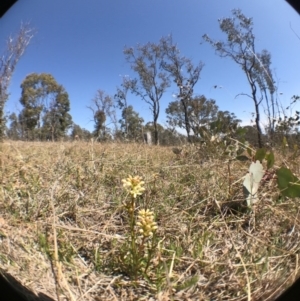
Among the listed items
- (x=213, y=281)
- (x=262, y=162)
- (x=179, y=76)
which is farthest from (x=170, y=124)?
(x=213, y=281)

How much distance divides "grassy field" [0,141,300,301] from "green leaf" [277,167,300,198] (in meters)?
0.02

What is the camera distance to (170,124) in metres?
0.67

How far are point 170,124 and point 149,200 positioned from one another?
0.56 ft

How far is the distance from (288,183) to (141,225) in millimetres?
303

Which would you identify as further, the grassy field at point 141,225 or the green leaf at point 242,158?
the green leaf at point 242,158

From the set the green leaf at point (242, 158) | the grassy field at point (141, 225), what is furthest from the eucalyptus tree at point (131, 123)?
the green leaf at point (242, 158)

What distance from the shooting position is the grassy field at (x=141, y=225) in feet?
1.79

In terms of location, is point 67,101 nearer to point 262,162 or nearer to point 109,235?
point 109,235

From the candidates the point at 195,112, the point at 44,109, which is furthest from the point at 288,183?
the point at 44,109

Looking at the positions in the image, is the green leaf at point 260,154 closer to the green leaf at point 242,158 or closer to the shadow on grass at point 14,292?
the green leaf at point 242,158

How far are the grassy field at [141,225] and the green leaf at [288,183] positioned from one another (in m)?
0.02

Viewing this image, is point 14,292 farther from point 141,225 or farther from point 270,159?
point 270,159

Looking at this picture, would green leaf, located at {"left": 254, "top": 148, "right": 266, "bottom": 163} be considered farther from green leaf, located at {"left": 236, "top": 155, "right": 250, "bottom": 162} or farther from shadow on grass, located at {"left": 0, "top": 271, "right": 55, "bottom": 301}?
shadow on grass, located at {"left": 0, "top": 271, "right": 55, "bottom": 301}

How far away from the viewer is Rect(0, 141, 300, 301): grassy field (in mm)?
547
